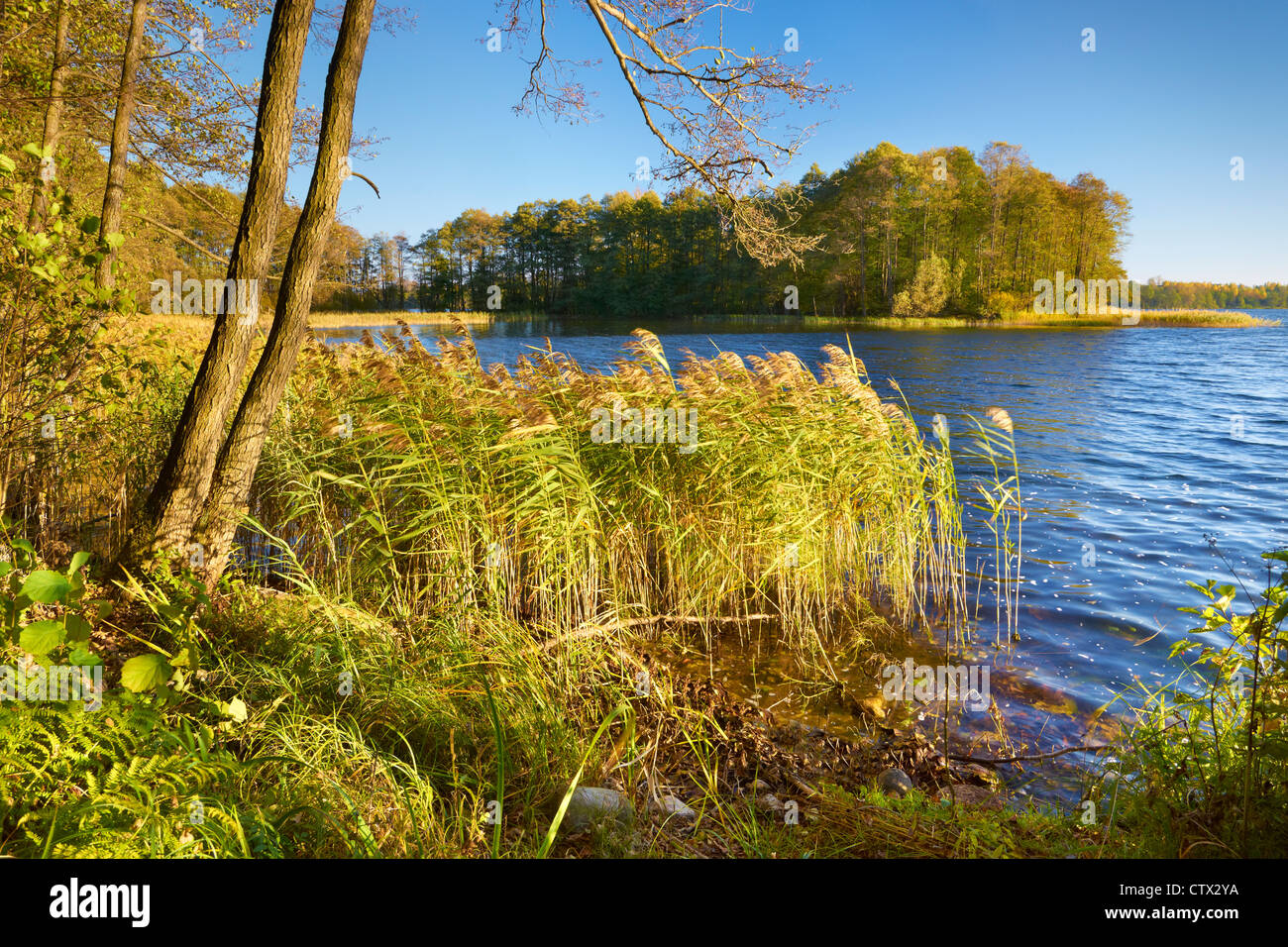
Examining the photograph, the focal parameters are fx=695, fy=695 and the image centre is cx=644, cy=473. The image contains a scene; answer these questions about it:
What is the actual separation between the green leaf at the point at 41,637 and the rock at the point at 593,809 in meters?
1.64

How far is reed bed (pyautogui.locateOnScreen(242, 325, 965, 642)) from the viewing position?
4.39 m

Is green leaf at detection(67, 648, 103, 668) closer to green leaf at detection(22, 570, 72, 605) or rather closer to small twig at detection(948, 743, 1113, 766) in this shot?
green leaf at detection(22, 570, 72, 605)

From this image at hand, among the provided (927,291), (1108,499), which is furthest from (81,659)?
(927,291)

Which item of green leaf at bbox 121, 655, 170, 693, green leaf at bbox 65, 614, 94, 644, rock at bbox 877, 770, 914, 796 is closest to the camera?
green leaf at bbox 65, 614, 94, 644

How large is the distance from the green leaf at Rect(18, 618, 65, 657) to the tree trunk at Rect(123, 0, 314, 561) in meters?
2.69

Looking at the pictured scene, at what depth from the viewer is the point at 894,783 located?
3393 millimetres

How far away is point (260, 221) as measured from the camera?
4.42m

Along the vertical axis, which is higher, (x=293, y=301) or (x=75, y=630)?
(x=293, y=301)

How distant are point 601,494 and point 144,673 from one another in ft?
10.3

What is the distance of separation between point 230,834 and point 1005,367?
28.2m

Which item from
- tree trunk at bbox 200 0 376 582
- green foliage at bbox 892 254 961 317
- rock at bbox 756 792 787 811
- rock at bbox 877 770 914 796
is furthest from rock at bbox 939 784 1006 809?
green foliage at bbox 892 254 961 317

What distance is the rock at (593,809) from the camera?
2.51 m

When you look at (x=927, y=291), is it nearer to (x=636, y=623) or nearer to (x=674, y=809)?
(x=636, y=623)
